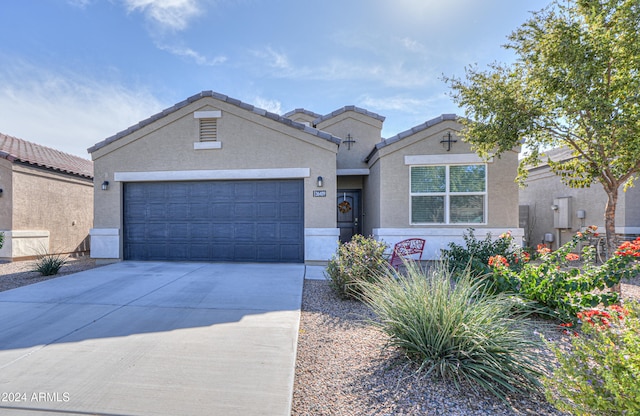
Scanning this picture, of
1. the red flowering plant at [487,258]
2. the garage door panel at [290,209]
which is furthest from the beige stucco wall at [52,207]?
the red flowering plant at [487,258]

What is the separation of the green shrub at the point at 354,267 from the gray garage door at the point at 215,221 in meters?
3.09

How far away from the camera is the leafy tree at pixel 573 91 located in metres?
5.11

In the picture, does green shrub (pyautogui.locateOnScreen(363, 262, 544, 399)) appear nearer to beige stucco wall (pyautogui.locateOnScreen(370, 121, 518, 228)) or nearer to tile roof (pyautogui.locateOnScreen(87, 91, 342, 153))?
beige stucco wall (pyautogui.locateOnScreen(370, 121, 518, 228))

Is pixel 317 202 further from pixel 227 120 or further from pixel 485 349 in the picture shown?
pixel 485 349

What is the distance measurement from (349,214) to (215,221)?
5321 millimetres

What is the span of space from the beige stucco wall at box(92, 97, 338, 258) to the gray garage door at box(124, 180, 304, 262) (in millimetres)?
449

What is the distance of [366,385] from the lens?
8.93ft

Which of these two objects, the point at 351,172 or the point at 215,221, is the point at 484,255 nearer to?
the point at 351,172

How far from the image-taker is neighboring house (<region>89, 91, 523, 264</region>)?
8641 millimetres

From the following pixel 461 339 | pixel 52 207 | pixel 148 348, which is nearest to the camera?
pixel 461 339

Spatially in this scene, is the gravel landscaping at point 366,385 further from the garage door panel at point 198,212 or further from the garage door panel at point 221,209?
the garage door panel at point 198,212

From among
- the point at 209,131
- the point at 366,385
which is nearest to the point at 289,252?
the point at 209,131

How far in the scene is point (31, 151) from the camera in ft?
38.6

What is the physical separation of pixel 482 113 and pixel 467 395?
588 centimetres
